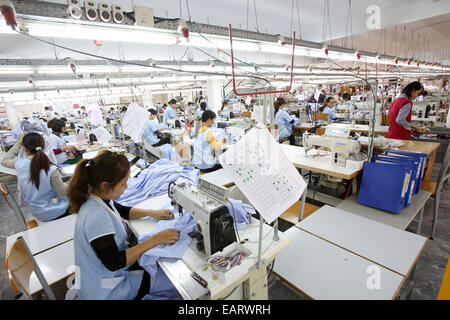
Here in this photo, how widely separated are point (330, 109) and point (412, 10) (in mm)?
2860

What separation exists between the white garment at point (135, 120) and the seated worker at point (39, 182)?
1010 mm

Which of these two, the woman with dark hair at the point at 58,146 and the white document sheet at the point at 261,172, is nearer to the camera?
the white document sheet at the point at 261,172

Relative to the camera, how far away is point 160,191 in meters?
2.19

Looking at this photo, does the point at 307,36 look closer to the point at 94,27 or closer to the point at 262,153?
the point at 94,27

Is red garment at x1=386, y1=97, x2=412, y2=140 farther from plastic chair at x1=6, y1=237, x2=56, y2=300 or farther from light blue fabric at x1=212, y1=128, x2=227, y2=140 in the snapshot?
plastic chair at x1=6, y1=237, x2=56, y2=300

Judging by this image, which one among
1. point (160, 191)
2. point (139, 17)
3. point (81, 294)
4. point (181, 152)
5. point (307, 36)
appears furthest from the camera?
point (307, 36)

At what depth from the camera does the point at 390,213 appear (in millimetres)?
1977

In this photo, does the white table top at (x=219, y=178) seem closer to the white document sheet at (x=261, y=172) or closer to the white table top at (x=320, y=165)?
the white table top at (x=320, y=165)

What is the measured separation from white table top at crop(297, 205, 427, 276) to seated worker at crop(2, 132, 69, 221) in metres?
2.52

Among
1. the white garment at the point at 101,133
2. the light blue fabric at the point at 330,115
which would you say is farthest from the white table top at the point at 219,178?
the light blue fabric at the point at 330,115

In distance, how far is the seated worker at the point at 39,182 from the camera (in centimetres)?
222

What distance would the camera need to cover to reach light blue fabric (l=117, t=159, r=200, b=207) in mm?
2117
